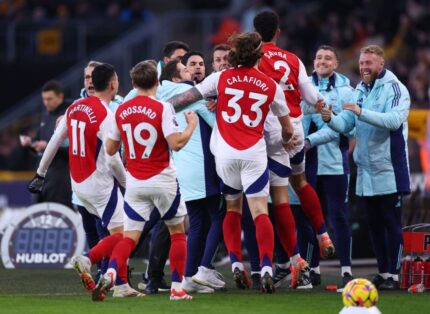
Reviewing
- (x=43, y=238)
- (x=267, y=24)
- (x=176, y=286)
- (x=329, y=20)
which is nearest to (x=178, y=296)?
(x=176, y=286)

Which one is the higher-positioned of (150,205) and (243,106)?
(243,106)

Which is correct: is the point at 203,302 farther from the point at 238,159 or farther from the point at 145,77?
the point at 145,77

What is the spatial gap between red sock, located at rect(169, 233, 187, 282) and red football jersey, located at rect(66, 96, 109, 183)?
117 cm

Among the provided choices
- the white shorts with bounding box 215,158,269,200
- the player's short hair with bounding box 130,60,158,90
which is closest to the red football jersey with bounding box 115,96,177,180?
the player's short hair with bounding box 130,60,158,90

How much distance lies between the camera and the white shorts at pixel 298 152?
1202 centimetres

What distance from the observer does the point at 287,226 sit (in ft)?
39.3

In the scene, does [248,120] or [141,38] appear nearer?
[248,120]

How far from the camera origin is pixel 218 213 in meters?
12.6

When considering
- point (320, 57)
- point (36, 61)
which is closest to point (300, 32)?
point (36, 61)

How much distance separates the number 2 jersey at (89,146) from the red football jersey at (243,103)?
Result: 3.38 feet

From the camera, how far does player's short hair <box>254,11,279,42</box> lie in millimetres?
12031

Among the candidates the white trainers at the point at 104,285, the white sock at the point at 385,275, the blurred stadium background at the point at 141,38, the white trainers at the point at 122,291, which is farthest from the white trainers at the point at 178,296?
the blurred stadium background at the point at 141,38

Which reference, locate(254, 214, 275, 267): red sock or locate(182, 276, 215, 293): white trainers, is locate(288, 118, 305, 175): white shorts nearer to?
locate(254, 214, 275, 267): red sock

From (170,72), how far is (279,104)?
4.30ft
